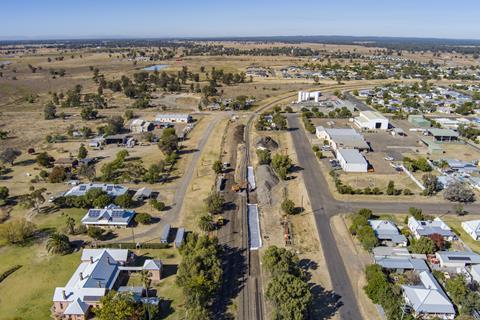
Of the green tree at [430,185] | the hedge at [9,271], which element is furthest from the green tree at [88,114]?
the green tree at [430,185]

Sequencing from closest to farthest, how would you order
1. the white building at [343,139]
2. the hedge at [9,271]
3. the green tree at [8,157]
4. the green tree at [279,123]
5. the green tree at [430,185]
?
the hedge at [9,271], the green tree at [430,185], the green tree at [8,157], the white building at [343,139], the green tree at [279,123]

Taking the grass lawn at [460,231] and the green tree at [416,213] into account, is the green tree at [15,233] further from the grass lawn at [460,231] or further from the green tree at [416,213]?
the grass lawn at [460,231]

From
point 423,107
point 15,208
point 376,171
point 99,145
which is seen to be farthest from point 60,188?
point 423,107

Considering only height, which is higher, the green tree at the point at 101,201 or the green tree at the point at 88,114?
the green tree at the point at 88,114

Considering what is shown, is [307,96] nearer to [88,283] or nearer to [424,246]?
[424,246]

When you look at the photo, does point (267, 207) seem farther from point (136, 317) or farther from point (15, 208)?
point (15, 208)

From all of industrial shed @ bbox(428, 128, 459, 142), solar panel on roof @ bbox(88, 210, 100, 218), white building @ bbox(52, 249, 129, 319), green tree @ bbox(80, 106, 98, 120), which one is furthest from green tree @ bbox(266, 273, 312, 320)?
green tree @ bbox(80, 106, 98, 120)
